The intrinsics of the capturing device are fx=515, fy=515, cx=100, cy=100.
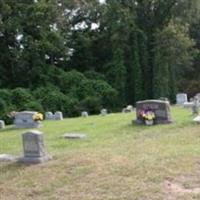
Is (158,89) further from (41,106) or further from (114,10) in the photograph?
(41,106)

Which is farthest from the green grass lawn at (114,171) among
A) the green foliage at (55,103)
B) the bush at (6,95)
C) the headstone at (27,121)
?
the green foliage at (55,103)

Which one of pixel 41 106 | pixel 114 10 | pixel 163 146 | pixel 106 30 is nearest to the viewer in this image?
pixel 163 146

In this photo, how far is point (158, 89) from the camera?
31609mm

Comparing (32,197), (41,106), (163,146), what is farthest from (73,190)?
(41,106)

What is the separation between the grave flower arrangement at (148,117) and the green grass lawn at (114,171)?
1899mm

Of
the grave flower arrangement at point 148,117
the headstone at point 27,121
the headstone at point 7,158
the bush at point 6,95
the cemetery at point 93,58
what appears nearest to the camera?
the headstone at point 7,158

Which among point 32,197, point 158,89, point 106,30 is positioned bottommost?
point 32,197

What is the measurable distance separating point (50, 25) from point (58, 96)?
4.85 meters

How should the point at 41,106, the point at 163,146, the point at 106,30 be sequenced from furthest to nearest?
the point at 106,30
the point at 41,106
the point at 163,146

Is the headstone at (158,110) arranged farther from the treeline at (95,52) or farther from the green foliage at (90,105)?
the green foliage at (90,105)

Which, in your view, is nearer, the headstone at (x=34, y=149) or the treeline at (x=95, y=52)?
the headstone at (x=34, y=149)

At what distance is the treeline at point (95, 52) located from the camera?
1158 inches

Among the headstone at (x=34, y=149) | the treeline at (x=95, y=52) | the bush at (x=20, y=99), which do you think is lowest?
the headstone at (x=34, y=149)

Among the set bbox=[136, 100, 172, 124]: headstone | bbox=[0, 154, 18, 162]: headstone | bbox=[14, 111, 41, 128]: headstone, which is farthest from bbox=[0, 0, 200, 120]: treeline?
bbox=[0, 154, 18, 162]: headstone
